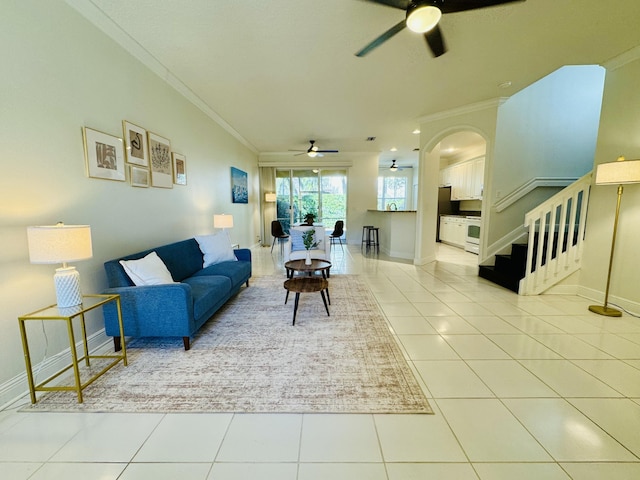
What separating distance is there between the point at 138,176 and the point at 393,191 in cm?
953

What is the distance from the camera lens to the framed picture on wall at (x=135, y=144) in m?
2.57

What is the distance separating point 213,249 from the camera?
144 inches

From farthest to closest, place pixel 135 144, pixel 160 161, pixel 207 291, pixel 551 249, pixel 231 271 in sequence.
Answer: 1. pixel 551 249
2. pixel 231 271
3. pixel 160 161
4. pixel 135 144
5. pixel 207 291

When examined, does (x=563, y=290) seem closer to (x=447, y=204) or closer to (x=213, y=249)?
(x=213, y=249)

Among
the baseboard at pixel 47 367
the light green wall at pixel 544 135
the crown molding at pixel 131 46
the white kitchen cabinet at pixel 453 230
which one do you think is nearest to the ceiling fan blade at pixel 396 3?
the crown molding at pixel 131 46

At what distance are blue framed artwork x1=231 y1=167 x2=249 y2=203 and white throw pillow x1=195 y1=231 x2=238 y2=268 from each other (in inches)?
86.1

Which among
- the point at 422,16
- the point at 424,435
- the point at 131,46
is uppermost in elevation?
the point at 131,46

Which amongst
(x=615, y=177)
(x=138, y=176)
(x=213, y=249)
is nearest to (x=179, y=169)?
(x=138, y=176)

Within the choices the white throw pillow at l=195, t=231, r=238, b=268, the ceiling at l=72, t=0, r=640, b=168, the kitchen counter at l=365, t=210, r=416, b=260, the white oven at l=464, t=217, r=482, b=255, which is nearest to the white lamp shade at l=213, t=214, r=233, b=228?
the white throw pillow at l=195, t=231, r=238, b=268

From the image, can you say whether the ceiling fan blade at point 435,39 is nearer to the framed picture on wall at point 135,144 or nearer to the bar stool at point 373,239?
the framed picture on wall at point 135,144

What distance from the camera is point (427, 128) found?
5.03m

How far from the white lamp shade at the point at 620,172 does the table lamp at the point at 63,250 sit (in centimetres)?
482

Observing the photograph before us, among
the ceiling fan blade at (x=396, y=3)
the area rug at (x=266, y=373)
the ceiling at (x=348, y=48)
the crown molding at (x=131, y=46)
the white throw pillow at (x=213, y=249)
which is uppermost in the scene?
the ceiling at (x=348, y=48)

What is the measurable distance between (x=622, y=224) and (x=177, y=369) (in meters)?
4.94
